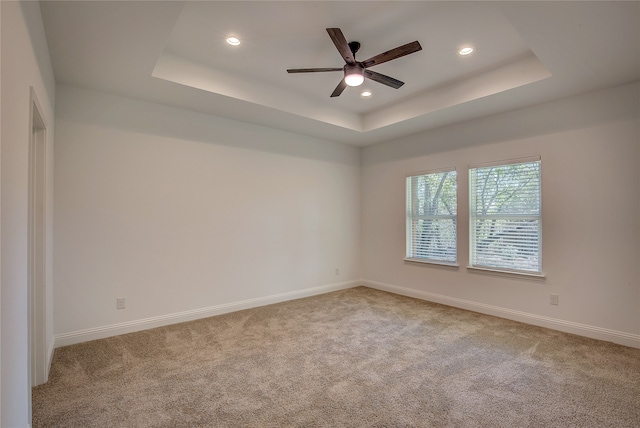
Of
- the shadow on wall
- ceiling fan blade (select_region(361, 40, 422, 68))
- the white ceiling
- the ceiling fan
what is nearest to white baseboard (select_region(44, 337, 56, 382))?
the white ceiling

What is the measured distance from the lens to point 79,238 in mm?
3186

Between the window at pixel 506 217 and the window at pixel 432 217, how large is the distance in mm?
309

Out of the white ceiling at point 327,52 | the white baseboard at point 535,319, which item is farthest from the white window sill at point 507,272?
the white ceiling at point 327,52

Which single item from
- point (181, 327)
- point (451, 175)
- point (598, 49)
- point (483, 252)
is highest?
point (598, 49)

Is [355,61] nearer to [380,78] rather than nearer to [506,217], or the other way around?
[380,78]

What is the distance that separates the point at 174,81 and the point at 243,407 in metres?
2.97

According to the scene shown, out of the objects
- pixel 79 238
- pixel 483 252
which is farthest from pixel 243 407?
pixel 483 252

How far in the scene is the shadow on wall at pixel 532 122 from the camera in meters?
3.20

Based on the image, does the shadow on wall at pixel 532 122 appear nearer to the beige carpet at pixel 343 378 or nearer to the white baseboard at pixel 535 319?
the white baseboard at pixel 535 319

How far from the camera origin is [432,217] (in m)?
4.82

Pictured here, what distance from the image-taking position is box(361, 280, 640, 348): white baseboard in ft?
10.3

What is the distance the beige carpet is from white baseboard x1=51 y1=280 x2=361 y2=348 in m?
0.11

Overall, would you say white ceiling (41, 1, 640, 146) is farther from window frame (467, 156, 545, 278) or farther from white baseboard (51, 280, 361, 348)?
white baseboard (51, 280, 361, 348)

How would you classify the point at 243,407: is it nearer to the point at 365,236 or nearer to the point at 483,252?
the point at 483,252
